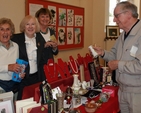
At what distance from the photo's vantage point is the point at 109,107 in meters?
1.89

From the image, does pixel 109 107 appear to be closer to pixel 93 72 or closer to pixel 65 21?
pixel 93 72

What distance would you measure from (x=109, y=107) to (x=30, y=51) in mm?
932

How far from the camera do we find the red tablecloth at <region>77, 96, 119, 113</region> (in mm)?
1729

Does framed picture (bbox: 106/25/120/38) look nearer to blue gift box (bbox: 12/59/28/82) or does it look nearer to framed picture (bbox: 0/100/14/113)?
blue gift box (bbox: 12/59/28/82)

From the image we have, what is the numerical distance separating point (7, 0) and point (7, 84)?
1.11 m

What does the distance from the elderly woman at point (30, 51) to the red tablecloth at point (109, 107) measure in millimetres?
603

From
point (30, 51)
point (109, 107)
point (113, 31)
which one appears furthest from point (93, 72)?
point (113, 31)

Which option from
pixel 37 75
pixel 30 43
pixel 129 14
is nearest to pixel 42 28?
pixel 30 43

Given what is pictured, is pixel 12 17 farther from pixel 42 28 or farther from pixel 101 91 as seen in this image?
pixel 101 91

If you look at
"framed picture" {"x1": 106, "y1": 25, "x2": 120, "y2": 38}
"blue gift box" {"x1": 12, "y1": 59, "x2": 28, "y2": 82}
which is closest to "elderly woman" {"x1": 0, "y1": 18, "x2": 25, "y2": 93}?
"blue gift box" {"x1": 12, "y1": 59, "x2": 28, "y2": 82}

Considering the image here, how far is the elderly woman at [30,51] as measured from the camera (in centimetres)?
200

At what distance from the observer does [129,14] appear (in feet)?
5.95

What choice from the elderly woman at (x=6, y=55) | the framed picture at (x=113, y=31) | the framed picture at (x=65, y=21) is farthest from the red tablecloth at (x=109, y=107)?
the framed picture at (x=113, y=31)

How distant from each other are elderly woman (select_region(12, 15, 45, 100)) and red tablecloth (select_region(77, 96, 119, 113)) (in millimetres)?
603
